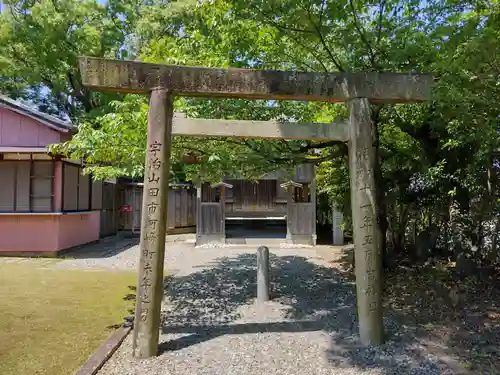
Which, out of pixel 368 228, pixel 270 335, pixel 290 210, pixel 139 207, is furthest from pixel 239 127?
pixel 139 207

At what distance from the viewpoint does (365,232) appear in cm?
469

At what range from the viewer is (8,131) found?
11.7m

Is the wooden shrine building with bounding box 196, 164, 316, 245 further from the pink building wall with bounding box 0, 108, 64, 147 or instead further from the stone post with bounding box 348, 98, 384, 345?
the stone post with bounding box 348, 98, 384, 345

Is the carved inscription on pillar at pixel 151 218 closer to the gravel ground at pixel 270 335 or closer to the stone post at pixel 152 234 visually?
the stone post at pixel 152 234

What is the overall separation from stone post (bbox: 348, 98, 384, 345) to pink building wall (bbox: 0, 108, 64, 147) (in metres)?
10.0

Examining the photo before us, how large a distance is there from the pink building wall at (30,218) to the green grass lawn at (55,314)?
1901 millimetres

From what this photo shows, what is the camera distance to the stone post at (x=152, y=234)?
4398 millimetres

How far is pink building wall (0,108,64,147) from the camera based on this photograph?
38.4 ft

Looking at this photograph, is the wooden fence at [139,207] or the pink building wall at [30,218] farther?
the wooden fence at [139,207]

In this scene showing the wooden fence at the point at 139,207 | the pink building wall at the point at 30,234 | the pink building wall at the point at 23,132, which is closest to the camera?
the pink building wall at the point at 30,234

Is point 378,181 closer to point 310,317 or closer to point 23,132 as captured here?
point 310,317

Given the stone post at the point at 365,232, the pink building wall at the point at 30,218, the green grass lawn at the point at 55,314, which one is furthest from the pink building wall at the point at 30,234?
the stone post at the point at 365,232

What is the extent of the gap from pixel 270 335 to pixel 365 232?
73.8 inches

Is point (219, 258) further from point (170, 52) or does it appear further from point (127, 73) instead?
point (127, 73)
